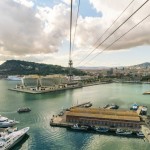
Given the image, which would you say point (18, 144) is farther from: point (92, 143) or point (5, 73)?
point (5, 73)

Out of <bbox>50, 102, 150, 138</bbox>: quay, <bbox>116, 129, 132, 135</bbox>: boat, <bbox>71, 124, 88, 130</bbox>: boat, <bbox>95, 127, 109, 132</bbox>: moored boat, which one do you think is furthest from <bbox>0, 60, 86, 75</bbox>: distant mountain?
<bbox>116, 129, 132, 135</bbox>: boat

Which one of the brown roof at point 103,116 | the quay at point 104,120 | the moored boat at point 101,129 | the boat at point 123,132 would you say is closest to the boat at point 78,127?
the quay at point 104,120

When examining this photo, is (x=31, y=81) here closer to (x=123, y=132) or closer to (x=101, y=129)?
(x=101, y=129)

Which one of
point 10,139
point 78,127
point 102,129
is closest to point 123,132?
point 102,129

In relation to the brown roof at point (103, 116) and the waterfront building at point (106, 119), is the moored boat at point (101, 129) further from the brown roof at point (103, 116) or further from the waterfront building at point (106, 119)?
the brown roof at point (103, 116)

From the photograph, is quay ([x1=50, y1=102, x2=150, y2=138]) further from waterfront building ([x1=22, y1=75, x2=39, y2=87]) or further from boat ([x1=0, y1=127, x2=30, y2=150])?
waterfront building ([x1=22, y1=75, x2=39, y2=87])

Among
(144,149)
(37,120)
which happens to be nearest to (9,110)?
(37,120)
